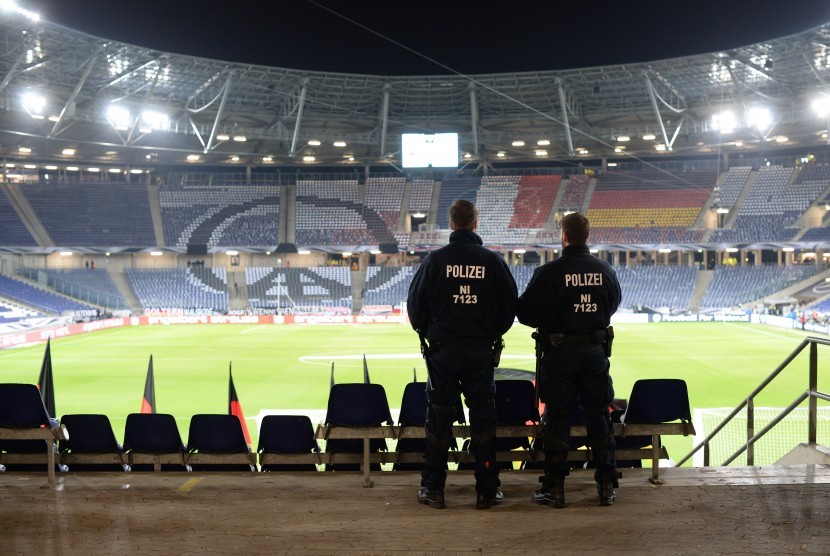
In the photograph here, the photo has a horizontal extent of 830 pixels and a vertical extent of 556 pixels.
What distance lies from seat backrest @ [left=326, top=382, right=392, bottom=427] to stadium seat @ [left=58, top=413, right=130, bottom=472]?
2126 millimetres

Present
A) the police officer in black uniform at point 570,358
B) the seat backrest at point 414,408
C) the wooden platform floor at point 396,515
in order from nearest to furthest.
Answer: the wooden platform floor at point 396,515, the police officer in black uniform at point 570,358, the seat backrest at point 414,408

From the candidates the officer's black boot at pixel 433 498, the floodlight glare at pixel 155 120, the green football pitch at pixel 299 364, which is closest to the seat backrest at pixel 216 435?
the officer's black boot at pixel 433 498

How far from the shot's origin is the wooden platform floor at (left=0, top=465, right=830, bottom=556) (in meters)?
4.45

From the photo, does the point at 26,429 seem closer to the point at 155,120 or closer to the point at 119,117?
the point at 155,120

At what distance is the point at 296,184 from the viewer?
6681 centimetres

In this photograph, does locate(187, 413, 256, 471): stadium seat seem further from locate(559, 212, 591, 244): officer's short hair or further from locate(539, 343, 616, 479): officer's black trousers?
locate(559, 212, 591, 244): officer's short hair

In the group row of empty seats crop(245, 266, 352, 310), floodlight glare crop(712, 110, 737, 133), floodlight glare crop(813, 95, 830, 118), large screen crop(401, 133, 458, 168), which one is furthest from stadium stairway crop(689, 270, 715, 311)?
row of empty seats crop(245, 266, 352, 310)

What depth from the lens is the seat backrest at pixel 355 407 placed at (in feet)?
19.4

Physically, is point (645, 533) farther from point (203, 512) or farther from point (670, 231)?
point (670, 231)

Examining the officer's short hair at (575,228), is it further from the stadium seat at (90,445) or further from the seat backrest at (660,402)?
the stadium seat at (90,445)

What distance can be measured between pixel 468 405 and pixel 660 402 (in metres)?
1.85

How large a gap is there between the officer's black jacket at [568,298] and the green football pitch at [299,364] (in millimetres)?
10950

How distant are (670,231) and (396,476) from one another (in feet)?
190

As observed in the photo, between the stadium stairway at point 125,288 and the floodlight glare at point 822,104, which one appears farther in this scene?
the stadium stairway at point 125,288
